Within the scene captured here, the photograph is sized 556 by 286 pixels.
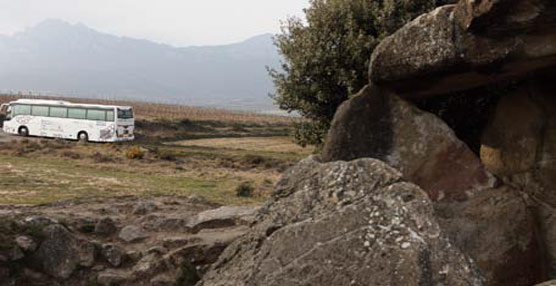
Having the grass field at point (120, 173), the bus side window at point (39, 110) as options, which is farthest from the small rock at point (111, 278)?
the bus side window at point (39, 110)

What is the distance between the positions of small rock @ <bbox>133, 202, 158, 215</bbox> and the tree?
719 centimetres

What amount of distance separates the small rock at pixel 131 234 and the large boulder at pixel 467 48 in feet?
25.6

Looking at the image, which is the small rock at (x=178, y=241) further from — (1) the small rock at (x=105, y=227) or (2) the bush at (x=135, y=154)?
(2) the bush at (x=135, y=154)

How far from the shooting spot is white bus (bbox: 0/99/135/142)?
59.8m

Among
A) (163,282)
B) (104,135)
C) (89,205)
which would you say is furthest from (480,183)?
(104,135)

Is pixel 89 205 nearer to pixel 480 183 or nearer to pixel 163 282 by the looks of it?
pixel 163 282

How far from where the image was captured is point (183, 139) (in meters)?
79.5

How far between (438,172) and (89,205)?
44.7 feet

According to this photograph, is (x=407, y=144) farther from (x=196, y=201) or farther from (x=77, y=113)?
(x=77, y=113)

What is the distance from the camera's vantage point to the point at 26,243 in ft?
43.0

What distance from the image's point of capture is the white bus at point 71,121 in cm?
5978

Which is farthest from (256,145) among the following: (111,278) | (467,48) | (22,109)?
(467,48)

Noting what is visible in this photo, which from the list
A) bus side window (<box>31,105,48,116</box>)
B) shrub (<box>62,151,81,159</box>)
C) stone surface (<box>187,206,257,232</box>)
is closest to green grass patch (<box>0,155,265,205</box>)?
shrub (<box>62,151,81,159</box>)

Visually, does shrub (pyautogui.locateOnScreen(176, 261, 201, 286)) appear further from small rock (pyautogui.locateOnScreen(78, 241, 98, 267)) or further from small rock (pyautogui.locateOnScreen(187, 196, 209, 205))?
small rock (pyautogui.locateOnScreen(187, 196, 209, 205))
